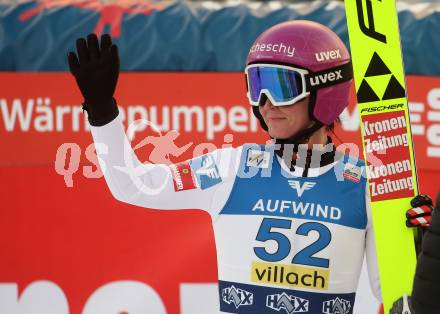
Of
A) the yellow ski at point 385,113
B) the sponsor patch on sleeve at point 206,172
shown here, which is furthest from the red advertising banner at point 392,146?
the sponsor patch on sleeve at point 206,172

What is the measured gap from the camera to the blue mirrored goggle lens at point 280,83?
3.29 m

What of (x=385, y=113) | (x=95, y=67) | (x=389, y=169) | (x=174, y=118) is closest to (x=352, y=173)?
(x=389, y=169)

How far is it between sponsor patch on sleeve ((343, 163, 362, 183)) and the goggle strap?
28 centimetres

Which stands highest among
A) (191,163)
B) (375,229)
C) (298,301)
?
(191,163)

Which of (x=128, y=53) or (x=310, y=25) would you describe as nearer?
(x=310, y=25)

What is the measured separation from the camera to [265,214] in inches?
129

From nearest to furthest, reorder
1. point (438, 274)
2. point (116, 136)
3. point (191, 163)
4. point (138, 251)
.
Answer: point (438, 274) < point (116, 136) < point (191, 163) < point (138, 251)

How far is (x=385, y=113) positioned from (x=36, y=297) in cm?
209

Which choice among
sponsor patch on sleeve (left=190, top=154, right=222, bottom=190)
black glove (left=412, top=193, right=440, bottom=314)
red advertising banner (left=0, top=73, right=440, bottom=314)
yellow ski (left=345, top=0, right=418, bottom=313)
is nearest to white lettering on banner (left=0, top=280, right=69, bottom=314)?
red advertising banner (left=0, top=73, right=440, bottom=314)

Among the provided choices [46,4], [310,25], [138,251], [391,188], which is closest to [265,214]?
[391,188]

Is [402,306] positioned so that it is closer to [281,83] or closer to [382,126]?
[382,126]

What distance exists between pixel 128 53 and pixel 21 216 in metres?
0.90

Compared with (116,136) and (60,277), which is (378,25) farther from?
(60,277)

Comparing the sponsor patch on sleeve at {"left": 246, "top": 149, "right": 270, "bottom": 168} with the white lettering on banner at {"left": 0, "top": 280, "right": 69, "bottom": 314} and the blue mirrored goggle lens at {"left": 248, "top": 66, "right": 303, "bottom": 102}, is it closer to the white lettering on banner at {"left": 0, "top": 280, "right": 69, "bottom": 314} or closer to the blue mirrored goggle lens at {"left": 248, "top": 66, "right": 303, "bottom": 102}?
the blue mirrored goggle lens at {"left": 248, "top": 66, "right": 303, "bottom": 102}
